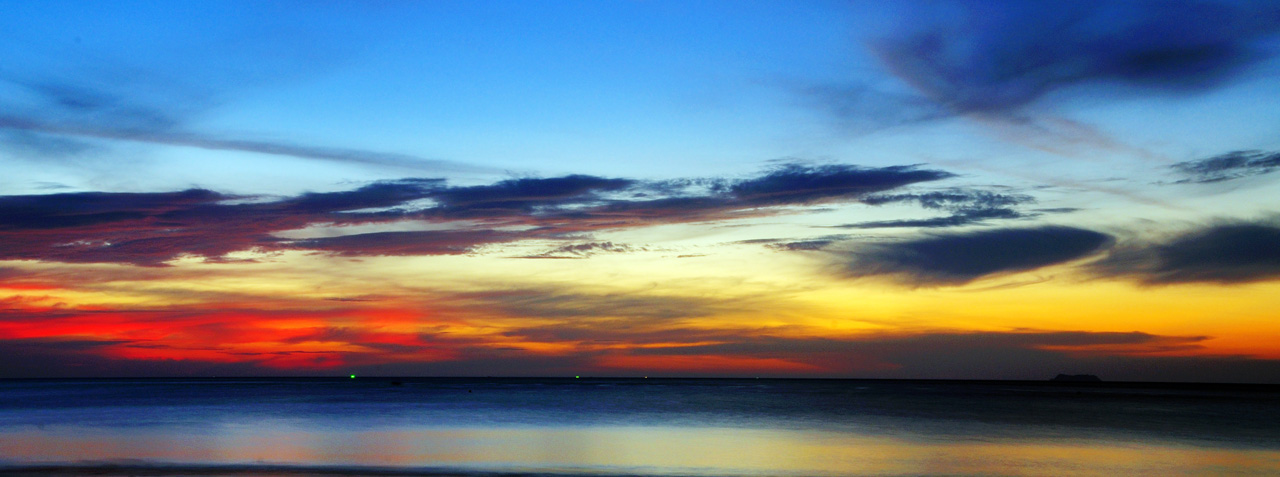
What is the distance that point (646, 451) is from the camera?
101 ft

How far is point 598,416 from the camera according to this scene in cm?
5234

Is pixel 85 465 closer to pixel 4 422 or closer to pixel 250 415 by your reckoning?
pixel 4 422

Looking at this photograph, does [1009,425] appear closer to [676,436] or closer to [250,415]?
[676,436]

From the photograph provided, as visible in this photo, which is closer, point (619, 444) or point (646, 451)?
point (646, 451)

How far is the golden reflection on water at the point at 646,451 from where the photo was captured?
86.0 ft

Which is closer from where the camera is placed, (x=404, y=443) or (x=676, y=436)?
(x=404, y=443)

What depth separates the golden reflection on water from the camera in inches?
1032

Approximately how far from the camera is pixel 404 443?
32.8 m

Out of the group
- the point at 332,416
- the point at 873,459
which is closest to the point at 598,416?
the point at 332,416

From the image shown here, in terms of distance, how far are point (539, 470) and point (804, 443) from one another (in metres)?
12.6

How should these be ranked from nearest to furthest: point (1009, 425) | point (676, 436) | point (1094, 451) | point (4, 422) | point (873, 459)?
point (873, 459) → point (1094, 451) → point (676, 436) → point (4, 422) → point (1009, 425)

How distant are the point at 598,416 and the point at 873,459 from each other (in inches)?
1027

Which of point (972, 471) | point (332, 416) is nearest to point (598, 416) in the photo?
point (332, 416)

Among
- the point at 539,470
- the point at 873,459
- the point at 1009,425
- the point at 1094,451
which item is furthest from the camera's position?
the point at 1009,425
